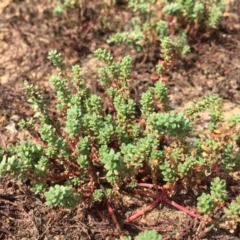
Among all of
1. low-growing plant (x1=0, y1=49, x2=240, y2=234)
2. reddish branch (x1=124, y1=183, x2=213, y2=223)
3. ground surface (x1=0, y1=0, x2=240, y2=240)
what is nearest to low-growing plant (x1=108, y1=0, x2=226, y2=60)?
ground surface (x1=0, y1=0, x2=240, y2=240)

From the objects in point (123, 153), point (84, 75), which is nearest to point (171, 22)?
point (84, 75)

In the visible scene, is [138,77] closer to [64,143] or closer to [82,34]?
[82,34]

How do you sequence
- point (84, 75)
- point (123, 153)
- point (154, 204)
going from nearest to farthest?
point (123, 153), point (154, 204), point (84, 75)

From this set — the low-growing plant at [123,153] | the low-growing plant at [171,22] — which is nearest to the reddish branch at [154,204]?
the low-growing plant at [123,153]

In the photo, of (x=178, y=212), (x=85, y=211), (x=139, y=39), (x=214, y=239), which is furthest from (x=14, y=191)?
(x=139, y=39)

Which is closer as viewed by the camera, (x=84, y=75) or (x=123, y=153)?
(x=123, y=153)

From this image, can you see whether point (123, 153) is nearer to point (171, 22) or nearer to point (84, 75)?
point (84, 75)
